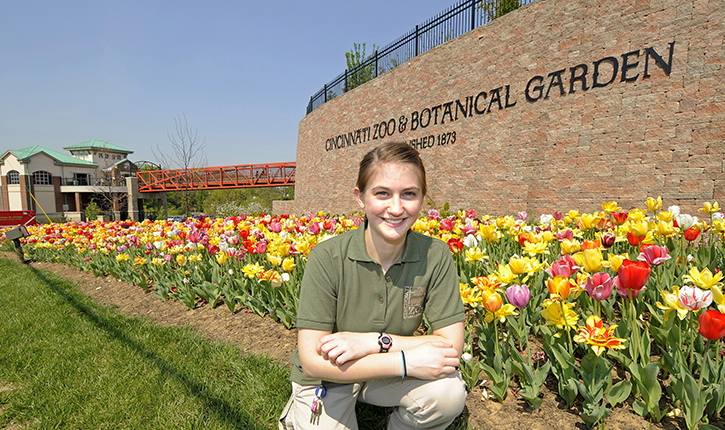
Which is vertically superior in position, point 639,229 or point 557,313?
point 639,229

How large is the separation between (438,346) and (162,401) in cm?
168

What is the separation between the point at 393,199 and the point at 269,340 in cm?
183

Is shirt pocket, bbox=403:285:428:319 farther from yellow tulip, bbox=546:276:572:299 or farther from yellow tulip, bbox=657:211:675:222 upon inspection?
A: yellow tulip, bbox=657:211:675:222

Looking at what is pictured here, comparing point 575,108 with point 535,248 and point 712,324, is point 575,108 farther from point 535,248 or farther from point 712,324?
point 712,324

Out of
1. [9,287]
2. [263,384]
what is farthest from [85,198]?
[263,384]

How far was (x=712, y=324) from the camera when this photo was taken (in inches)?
49.3

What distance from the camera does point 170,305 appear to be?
391cm

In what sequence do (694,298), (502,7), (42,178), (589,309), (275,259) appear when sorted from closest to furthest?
(694,298), (589,309), (275,259), (502,7), (42,178)

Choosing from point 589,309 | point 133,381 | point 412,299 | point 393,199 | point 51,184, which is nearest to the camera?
point 393,199

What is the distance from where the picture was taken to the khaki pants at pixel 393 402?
142 centimetres

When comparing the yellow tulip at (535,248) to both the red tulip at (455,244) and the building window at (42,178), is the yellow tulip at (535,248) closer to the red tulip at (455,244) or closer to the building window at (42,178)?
the red tulip at (455,244)

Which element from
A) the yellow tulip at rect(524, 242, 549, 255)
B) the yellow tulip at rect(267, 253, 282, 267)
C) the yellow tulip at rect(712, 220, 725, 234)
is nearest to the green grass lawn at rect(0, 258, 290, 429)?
the yellow tulip at rect(267, 253, 282, 267)

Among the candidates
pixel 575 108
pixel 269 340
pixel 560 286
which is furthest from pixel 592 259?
pixel 575 108

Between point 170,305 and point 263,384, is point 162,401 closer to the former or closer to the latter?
point 263,384
